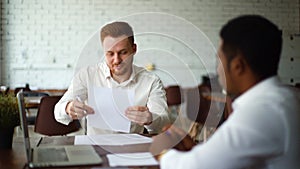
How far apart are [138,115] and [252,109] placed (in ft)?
3.12

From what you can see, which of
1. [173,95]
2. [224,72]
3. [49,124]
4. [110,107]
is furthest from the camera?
[173,95]

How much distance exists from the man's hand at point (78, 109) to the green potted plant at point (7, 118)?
0.76 feet

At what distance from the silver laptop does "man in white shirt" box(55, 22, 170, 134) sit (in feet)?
0.71

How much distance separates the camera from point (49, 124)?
2857mm

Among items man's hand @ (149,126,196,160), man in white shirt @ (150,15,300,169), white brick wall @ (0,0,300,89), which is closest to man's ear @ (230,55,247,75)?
man in white shirt @ (150,15,300,169)

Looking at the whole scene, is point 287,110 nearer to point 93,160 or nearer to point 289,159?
point 289,159

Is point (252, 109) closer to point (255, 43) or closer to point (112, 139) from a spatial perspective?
point (255, 43)

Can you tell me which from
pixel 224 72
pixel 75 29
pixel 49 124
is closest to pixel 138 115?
pixel 224 72

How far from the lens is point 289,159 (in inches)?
35.5

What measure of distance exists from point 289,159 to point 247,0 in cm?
512

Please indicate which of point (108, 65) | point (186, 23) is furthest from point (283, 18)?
point (108, 65)

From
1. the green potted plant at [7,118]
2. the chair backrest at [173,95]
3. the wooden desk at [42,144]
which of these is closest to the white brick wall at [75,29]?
the chair backrest at [173,95]

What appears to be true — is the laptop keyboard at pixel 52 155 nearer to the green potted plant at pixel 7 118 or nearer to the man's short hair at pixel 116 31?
the green potted plant at pixel 7 118

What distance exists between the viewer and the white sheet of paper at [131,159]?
50.9 inches
